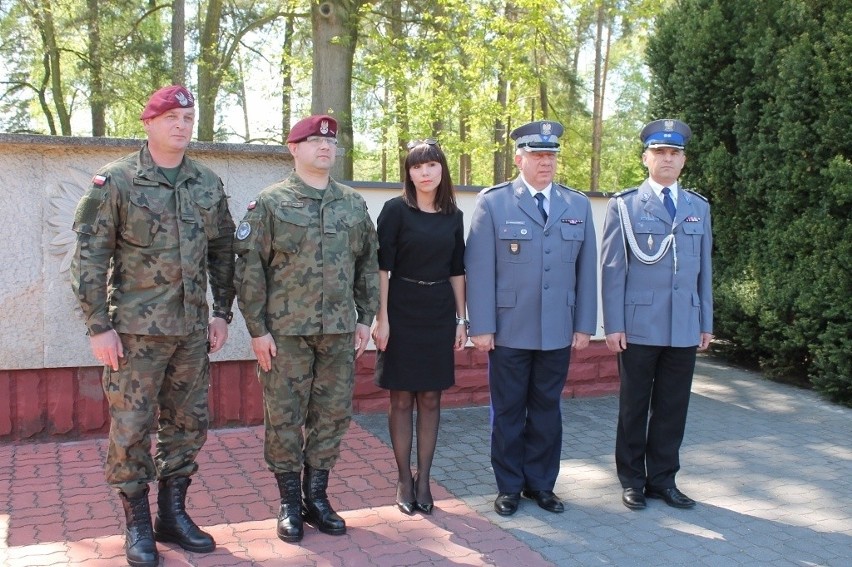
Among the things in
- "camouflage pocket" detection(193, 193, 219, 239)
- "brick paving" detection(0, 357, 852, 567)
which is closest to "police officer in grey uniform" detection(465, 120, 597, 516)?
"brick paving" detection(0, 357, 852, 567)

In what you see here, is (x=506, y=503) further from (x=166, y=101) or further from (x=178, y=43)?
(x=178, y=43)

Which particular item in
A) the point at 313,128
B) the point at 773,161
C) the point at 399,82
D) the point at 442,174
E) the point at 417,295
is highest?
the point at 399,82

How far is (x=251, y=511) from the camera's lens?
13.3 feet

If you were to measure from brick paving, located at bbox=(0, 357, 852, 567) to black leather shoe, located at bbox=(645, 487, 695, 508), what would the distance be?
5 cm

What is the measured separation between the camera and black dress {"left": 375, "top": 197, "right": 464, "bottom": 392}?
3.98 metres

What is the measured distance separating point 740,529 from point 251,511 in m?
2.44

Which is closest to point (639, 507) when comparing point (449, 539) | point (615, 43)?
point (449, 539)

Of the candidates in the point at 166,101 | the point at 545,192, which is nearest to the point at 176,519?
the point at 166,101

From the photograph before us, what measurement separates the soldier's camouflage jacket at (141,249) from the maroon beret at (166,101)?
197mm

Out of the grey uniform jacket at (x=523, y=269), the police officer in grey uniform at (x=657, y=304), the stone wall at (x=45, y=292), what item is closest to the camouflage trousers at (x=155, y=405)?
the grey uniform jacket at (x=523, y=269)

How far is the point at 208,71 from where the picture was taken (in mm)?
15875

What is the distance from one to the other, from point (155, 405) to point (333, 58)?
31.5 ft

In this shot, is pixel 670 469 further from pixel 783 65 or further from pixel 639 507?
pixel 783 65

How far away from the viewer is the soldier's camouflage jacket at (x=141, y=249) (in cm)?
328
